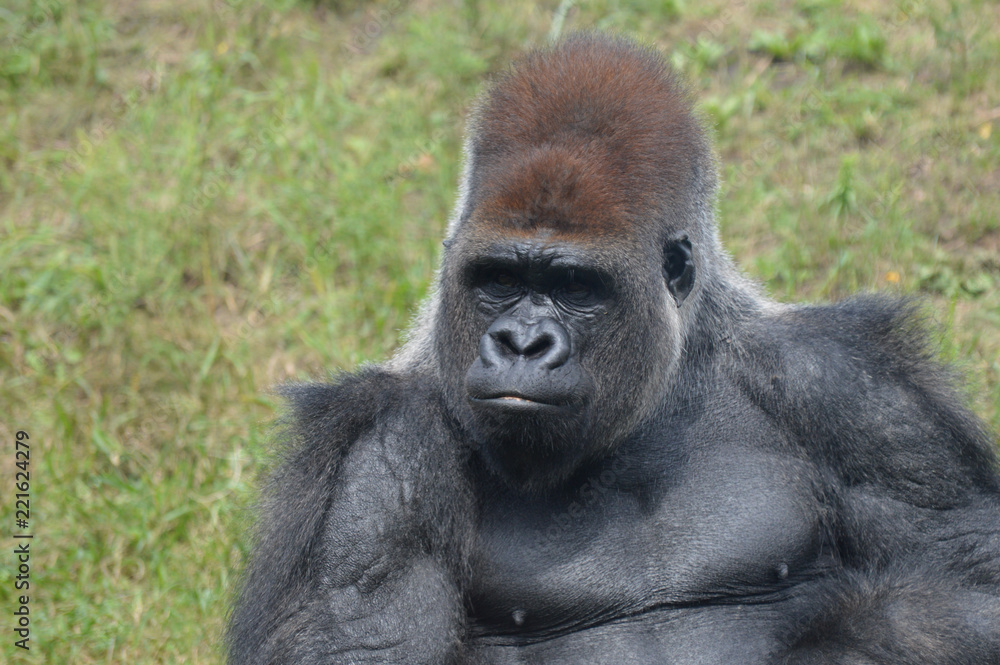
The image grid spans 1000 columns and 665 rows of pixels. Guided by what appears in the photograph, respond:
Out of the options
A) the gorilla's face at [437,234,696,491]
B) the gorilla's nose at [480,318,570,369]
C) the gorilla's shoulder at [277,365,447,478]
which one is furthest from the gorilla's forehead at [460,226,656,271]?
the gorilla's shoulder at [277,365,447,478]

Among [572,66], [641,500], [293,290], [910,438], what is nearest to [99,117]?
[293,290]

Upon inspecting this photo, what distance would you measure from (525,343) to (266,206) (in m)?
4.04

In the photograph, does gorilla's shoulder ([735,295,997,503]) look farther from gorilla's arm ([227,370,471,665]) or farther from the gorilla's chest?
gorilla's arm ([227,370,471,665])

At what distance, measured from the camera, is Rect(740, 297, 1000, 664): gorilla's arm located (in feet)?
12.5

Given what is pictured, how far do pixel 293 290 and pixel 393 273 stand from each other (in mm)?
636

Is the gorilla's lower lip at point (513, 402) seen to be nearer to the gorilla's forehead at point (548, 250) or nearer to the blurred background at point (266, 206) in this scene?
the gorilla's forehead at point (548, 250)

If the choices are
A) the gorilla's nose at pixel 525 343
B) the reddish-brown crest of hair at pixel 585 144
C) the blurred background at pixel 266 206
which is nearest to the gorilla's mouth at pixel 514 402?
the gorilla's nose at pixel 525 343

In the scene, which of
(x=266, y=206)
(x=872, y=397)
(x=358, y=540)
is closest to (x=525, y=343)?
(x=358, y=540)

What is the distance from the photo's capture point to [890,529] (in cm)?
411

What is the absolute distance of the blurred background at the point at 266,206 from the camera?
586 centimetres

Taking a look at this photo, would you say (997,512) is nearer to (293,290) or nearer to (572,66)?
(572,66)

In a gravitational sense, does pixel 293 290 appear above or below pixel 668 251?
below

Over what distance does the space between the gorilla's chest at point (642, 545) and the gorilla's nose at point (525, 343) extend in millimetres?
657

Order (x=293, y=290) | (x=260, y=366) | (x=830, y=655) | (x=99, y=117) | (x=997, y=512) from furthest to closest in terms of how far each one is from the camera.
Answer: (x=99, y=117) → (x=293, y=290) → (x=260, y=366) → (x=997, y=512) → (x=830, y=655)
